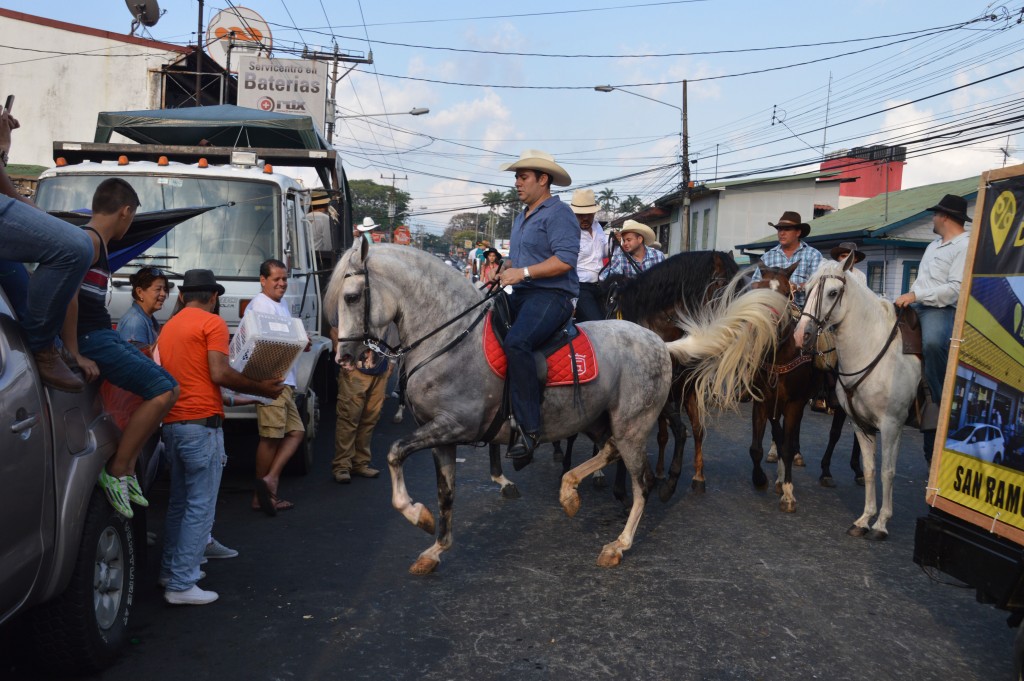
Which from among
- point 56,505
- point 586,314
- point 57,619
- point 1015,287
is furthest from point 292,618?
point 586,314

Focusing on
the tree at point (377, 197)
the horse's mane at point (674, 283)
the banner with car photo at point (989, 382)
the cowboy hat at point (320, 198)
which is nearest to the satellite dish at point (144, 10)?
the cowboy hat at point (320, 198)

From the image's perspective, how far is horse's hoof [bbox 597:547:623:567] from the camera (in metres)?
5.70

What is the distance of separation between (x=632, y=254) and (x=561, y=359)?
412 centimetres

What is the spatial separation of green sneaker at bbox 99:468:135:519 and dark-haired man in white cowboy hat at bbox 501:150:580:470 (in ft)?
7.68

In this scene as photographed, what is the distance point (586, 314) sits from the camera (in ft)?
27.5

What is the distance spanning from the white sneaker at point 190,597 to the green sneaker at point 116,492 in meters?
0.99

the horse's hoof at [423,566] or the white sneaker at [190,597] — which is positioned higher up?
the horse's hoof at [423,566]

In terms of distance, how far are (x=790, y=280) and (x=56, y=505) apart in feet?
22.1

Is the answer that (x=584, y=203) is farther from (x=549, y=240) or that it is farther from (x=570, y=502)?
(x=570, y=502)

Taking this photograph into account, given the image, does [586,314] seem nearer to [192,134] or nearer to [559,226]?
[559,226]

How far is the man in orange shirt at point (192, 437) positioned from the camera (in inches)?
188

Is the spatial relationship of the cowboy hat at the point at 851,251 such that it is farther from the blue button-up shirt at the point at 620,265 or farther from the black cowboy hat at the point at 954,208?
the blue button-up shirt at the point at 620,265

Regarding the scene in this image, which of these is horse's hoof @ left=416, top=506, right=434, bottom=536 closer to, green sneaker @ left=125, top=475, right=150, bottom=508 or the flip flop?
green sneaker @ left=125, top=475, right=150, bottom=508

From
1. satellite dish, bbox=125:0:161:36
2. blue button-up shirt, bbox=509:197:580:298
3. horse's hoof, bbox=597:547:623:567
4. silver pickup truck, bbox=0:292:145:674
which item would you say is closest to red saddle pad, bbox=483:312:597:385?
blue button-up shirt, bbox=509:197:580:298
